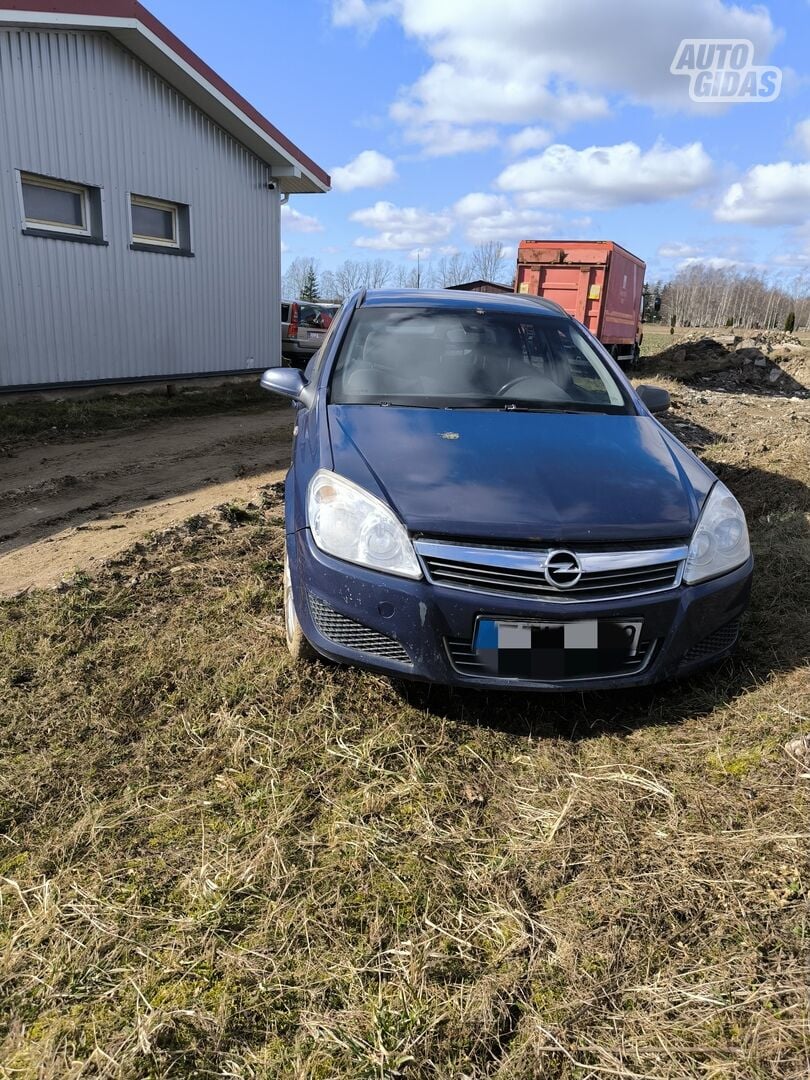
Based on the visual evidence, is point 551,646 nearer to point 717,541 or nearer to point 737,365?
point 717,541

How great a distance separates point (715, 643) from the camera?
272 centimetres

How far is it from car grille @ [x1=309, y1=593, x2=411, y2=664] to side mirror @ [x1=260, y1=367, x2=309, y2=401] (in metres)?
1.55

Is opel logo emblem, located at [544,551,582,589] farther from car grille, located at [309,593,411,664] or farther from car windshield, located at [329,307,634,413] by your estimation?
car windshield, located at [329,307,634,413]

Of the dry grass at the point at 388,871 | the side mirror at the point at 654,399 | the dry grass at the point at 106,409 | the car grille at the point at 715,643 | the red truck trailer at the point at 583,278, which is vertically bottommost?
the dry grass at the point at 388,871

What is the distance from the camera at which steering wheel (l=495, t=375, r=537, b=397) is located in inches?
142

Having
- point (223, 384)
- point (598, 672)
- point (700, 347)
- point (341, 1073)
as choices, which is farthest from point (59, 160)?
point (700, 347)

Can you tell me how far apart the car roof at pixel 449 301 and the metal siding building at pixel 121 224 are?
23.4 feet

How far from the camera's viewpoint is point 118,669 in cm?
308

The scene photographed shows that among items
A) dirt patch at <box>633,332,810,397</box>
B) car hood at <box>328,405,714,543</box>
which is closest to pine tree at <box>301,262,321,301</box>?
dirt patch at <box>633,332,810,397</box>

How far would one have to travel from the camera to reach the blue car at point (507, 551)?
2.43 meters

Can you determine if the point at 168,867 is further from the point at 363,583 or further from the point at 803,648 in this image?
the point at 803,648

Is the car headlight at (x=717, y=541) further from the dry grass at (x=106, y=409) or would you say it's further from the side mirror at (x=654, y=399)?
the dry grass at (x=106, y=409)

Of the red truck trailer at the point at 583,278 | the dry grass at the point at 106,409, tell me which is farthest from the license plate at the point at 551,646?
the red truck trailer at the point at 583,278

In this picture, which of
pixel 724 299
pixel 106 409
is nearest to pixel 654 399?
pixel 106 409
